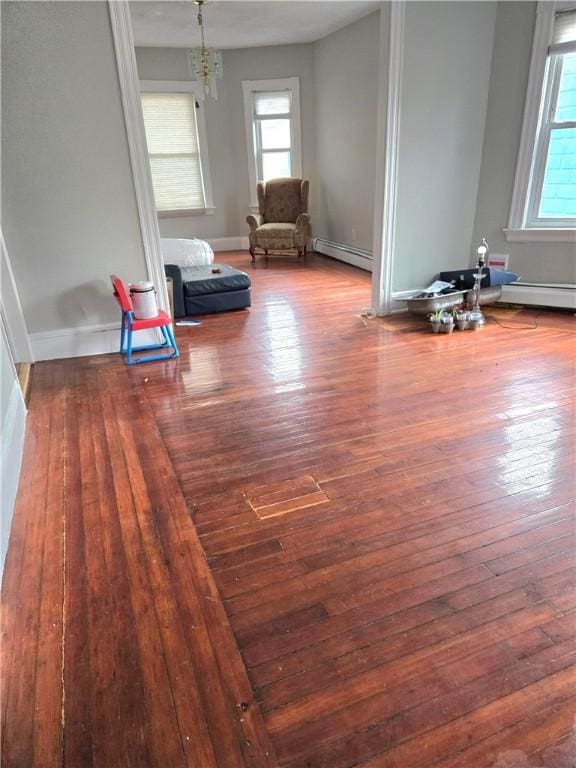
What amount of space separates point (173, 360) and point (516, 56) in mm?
3584

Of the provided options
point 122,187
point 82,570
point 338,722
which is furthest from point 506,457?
point 122,187

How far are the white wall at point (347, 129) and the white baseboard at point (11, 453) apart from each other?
476 cm

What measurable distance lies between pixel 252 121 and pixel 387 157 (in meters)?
4.11

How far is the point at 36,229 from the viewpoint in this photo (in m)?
3.24

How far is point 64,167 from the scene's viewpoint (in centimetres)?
317

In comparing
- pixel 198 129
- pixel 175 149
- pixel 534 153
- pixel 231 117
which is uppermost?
pixel 231 117

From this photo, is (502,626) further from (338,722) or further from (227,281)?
(227,281)

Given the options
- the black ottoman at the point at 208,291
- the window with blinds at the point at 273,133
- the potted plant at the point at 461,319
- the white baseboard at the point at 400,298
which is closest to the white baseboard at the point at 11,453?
the black ottoman at the point at 208,291

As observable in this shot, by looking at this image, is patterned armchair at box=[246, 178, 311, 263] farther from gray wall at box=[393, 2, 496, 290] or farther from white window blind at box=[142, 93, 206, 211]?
gray wall at box=[393, 2, 496, 290]

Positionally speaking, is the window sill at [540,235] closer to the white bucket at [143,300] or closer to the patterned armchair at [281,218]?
the white bucket at [143,300]

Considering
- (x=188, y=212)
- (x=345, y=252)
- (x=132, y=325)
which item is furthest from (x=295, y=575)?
(x=188, y=212)

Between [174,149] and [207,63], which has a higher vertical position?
[207,63]

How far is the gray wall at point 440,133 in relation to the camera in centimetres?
371

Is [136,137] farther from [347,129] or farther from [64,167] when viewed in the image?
[347,129]
